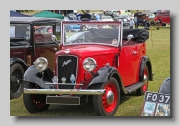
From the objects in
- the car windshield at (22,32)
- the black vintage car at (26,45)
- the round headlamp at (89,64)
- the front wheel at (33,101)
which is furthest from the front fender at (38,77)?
the car windshield at (22,32)

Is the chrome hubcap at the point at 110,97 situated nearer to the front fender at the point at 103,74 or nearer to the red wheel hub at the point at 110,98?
the red wheel hub at the point at 110,98

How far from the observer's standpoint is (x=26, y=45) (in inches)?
313

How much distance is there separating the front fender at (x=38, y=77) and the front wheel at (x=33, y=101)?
11 cm

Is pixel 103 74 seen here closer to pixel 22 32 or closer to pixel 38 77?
pixel 38 77

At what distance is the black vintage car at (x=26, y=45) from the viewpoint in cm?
761

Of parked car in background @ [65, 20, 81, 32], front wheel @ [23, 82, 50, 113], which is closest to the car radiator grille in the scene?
front wheel @ [23, 82, 50, 113]

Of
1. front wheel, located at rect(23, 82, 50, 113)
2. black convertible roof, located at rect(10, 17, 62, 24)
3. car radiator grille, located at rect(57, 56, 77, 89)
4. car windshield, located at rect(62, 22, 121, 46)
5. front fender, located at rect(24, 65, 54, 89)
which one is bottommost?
front wheel, located at rect(23, 82, 50, 113)

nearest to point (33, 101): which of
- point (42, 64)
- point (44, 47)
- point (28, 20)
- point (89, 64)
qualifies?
point (42, 64)

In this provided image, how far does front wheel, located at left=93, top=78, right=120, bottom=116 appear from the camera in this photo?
5824mm

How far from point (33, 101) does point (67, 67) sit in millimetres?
864

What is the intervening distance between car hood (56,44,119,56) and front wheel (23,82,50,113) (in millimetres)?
715

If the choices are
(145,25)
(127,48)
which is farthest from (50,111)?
(145,25)

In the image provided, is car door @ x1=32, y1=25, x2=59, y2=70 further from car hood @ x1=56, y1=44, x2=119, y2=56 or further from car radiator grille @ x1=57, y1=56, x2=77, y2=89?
car radiator grille @ x1=57, y1=56, x2=77, y2=89

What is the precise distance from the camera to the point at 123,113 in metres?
6.43
